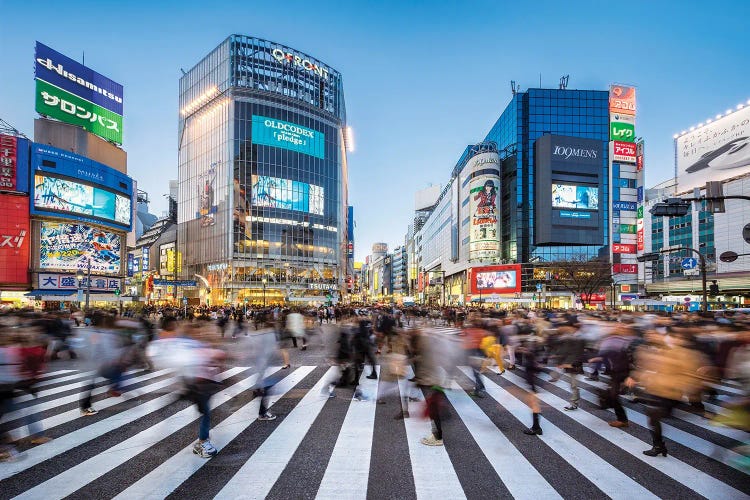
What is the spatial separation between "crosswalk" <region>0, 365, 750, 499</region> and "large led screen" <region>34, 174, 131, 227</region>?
49.7m

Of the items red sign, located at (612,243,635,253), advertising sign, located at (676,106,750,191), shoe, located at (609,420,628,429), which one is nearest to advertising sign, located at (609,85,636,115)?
advertising sign, located at (676,106,750,191)

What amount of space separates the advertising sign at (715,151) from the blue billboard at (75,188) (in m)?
84.9

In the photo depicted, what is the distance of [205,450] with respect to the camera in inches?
235

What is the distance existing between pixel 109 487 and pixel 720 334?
12470mm

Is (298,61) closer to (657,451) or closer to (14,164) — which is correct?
(14,164)

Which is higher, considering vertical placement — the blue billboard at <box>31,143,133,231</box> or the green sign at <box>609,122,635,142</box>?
the green sign at <box>609,122,635,142</box>

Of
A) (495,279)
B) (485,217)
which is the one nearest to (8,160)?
(485,217)

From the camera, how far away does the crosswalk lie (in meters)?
4.98

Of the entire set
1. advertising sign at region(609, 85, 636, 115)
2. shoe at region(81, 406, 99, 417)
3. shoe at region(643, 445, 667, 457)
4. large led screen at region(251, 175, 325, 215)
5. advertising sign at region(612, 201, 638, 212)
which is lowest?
shoe at region(81, 406, 99, 417)

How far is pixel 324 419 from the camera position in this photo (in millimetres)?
7887

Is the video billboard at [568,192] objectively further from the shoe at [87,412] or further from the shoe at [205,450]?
the shoe at [205,450]

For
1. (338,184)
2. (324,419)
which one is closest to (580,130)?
(338,184)

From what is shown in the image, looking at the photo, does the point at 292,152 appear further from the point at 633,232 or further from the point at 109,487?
the point at 109,487

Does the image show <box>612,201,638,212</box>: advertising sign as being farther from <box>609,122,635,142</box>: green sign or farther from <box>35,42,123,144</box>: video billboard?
<box>35,42,123,144</box>: video billboard
